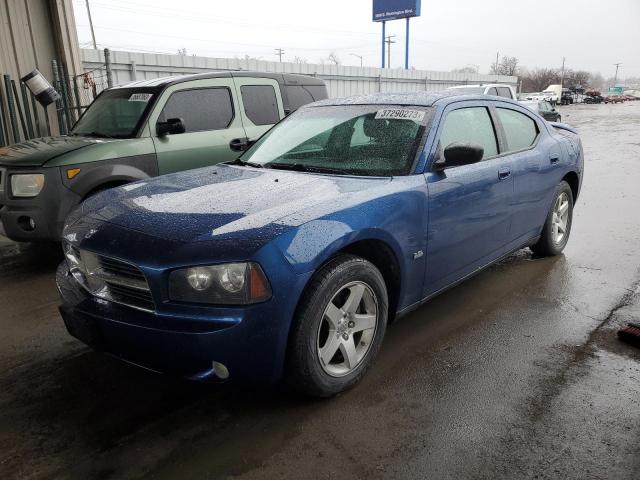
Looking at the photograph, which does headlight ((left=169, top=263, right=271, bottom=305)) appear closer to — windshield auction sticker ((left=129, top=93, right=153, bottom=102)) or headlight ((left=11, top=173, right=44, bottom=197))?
headlight ((left=11, top=173, right=44, bottom=197))

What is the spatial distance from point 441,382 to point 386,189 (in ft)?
3.75

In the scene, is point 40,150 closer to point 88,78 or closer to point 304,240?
point 304,240

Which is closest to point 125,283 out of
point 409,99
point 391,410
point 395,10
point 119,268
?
point 119,268

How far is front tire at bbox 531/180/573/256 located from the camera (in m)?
4.69

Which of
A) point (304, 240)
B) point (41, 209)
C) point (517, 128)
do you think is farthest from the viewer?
point (41, 209)

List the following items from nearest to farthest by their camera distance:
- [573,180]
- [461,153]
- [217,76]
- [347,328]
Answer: [347,328]
[461,153]
[573,180]
[217,76]

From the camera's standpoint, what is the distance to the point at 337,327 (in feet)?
8.64

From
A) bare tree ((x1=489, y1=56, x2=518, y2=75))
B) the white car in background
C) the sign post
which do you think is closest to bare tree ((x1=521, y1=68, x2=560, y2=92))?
bare tree ((x1=489, y1=56, x2=518, y2=75))

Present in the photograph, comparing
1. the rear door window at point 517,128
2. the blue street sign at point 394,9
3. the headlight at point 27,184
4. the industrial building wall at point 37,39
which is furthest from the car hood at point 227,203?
the blue street sign at point 394,9

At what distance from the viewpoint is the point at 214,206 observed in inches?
104

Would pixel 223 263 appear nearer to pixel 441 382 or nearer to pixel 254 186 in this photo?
pixel 254 186

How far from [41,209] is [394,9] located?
3208 centimetres

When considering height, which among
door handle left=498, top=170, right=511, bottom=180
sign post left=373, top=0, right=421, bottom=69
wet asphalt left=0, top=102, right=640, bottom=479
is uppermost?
sign post left=373, top=0, right=421, bottom=69

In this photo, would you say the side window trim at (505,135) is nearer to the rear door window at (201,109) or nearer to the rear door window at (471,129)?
the rear door window at (471,129)
